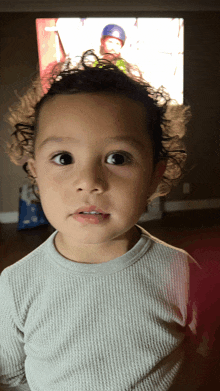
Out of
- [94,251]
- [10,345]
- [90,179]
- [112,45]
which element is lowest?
[10,345]

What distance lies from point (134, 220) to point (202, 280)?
15 centimetres

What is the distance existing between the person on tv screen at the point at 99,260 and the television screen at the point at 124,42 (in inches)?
0.5

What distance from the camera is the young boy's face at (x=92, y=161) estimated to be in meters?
0.23

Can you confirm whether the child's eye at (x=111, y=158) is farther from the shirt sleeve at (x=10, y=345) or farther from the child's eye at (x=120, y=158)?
the shirt sleeve at (x=10, y=345)

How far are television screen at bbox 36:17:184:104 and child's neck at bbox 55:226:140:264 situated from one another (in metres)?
0.18

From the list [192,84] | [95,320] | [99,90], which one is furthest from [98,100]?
[95,320]

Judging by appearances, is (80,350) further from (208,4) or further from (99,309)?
(208,4)

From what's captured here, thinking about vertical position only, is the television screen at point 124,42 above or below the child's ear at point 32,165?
above

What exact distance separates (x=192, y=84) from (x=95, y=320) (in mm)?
281

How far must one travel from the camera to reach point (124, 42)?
0.91 feet

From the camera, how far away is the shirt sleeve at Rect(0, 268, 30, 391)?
1.01 feet

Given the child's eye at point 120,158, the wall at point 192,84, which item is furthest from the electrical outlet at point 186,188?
the child's eye at point 120,158

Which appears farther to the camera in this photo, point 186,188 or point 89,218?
point 186,188

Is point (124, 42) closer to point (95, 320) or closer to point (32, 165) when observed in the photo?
point (32, 165)
